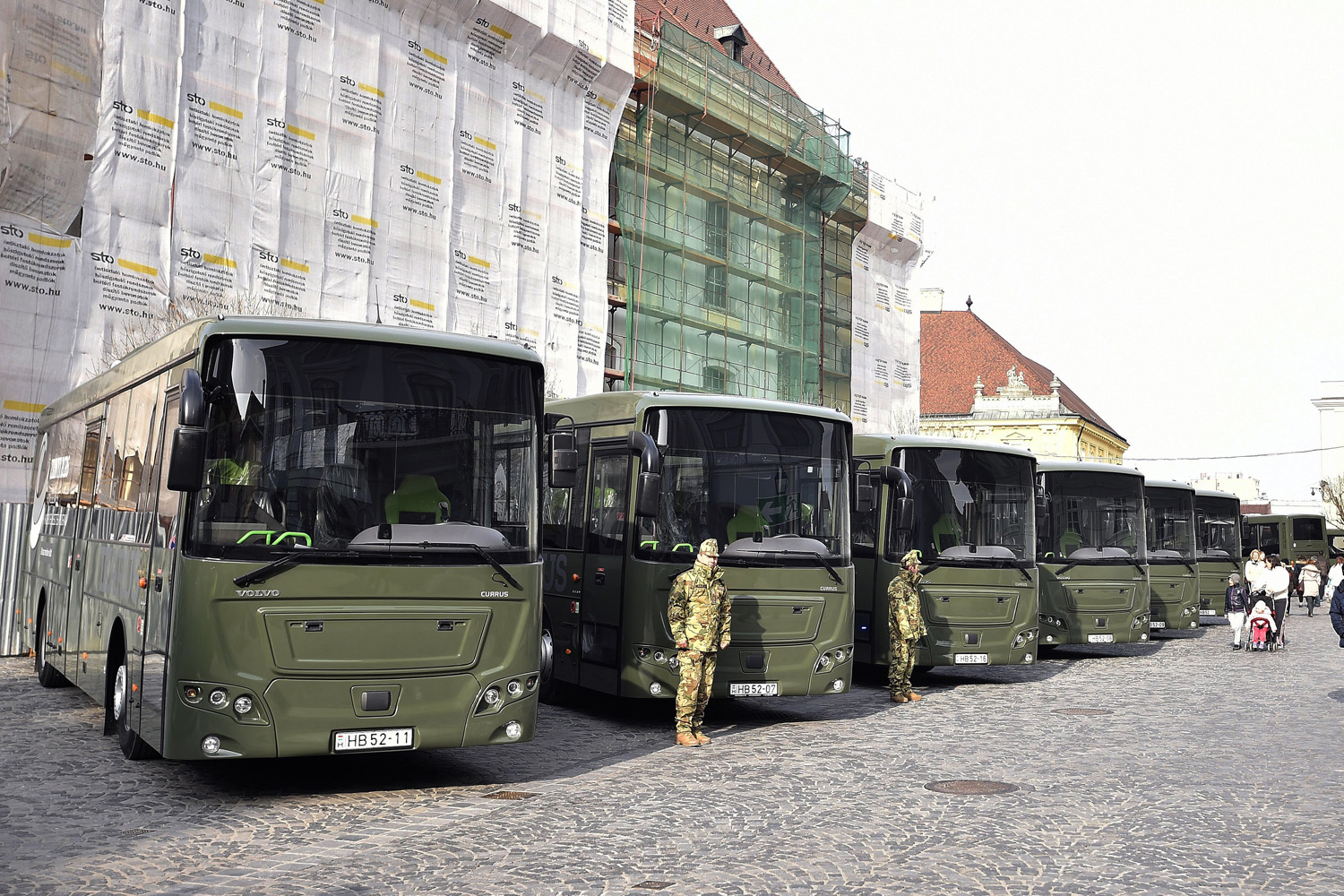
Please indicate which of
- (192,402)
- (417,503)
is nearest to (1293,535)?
(417,503)

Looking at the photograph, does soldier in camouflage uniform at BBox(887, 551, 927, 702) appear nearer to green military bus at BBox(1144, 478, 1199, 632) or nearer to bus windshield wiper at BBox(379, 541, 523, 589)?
bus windshield wiper at BBox(379, 541, 523, 589)

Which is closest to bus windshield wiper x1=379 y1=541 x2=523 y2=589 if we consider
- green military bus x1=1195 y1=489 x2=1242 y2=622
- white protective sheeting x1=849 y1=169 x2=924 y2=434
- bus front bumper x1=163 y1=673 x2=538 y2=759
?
bus front bumper x1=163 y1=673 x2=538 y2=759

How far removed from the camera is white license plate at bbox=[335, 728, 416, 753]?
8828 mm

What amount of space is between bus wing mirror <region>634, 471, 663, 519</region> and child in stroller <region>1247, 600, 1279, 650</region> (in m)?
16.0

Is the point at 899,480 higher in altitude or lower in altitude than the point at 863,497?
higher

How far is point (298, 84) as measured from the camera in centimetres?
2769

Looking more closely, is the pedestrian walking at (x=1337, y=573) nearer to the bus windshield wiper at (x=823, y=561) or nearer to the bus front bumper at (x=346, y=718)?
the bus windshield wiper at (x=823, y=561)

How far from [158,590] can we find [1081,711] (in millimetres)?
9982

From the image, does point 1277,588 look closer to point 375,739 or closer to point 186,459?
point 375,739

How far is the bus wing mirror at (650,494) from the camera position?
1178 centimetres

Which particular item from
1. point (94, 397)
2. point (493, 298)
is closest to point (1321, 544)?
point (493, 298)

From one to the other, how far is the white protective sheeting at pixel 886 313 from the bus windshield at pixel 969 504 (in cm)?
3368

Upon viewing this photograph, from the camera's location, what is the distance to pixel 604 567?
13.4 meters

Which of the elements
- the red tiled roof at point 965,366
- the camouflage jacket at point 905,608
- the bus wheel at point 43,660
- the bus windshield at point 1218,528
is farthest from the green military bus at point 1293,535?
the bus wheel at point 43,660
